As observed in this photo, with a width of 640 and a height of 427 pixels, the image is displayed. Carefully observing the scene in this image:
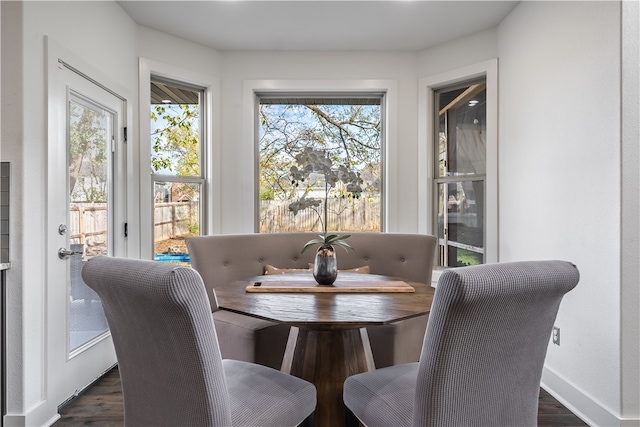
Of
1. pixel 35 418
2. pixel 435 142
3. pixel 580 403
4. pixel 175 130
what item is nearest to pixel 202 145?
pixel 175 130

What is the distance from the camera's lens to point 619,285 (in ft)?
5.89

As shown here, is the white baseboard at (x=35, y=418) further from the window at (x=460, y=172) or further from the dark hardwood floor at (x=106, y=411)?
the window at (x=460, y=172)

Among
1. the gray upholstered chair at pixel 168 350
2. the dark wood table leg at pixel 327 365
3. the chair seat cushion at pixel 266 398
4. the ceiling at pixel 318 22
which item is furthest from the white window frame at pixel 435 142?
the gray upholstered chair at pixel 168 350

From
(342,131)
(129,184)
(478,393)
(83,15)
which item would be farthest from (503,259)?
(83,15)

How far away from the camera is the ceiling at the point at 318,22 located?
2.67 m

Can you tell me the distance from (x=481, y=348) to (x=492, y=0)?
104 inches

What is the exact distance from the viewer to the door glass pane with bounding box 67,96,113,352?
224 cm

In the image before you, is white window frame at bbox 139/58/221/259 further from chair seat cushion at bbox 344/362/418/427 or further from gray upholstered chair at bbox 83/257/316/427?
chair seat cushion at bbox 344/362/418/427

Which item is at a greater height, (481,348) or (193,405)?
(481,348)

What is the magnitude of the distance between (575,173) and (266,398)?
206cm

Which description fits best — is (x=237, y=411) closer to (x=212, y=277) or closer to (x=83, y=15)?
(x=212, y=277)

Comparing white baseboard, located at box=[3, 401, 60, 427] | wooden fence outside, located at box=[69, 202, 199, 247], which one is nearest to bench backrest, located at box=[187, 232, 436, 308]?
wooden fence outside, located at box=[69, 202, 199, 247]

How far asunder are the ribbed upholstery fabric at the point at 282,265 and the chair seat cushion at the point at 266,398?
776 millimetres

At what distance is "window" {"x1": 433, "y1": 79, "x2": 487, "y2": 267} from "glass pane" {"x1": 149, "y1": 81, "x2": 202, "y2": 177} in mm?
2238
